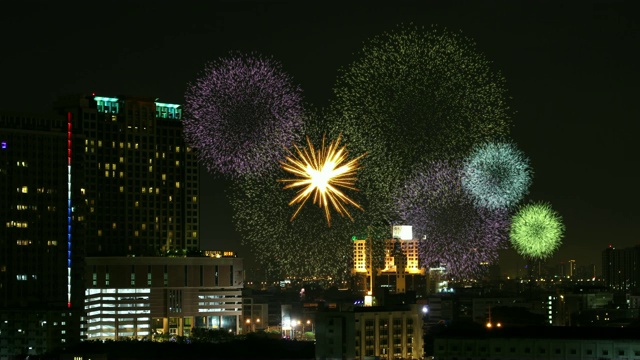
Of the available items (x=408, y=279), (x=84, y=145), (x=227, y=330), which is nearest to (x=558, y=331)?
(x=227, y=330)

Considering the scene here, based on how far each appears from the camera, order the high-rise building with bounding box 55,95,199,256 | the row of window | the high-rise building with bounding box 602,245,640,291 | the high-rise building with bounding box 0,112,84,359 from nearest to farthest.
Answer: the row of window → the high-rise building with bounding box 0,112,84,359 → the high-rise building with bounding box 55,95,199,256 → the high-rise building with bounding box 602,245,640,291

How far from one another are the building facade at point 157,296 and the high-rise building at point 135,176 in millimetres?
3594

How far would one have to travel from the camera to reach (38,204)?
118000 millimetres

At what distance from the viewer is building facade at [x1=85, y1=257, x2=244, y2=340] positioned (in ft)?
397

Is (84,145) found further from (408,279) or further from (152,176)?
(408,279)

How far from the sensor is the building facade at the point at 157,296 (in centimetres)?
12106

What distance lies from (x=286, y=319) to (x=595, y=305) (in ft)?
103

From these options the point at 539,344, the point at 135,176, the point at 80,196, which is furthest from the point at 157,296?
the point at 539,344

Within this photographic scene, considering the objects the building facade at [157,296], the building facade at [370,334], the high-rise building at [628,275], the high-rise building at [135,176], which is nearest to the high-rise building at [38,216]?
the building facade at [157,296]

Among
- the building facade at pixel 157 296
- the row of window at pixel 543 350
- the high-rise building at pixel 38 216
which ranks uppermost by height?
the high-rise building at pixel 38 216

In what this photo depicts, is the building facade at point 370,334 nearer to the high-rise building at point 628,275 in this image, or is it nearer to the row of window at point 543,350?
the row of window at point 543,350

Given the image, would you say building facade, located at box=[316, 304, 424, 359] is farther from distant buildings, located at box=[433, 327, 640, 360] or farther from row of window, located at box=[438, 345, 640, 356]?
row of window, located at box=[438, 345, 640, 356]

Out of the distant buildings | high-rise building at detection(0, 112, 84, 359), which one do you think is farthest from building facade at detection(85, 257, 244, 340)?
the distant buildings

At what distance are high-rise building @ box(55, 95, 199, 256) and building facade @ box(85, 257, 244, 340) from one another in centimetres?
359
